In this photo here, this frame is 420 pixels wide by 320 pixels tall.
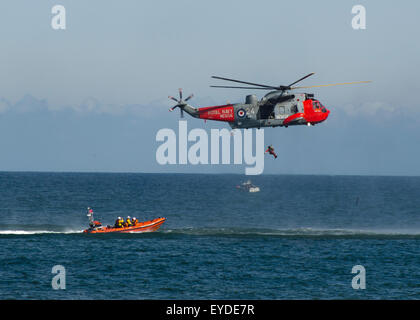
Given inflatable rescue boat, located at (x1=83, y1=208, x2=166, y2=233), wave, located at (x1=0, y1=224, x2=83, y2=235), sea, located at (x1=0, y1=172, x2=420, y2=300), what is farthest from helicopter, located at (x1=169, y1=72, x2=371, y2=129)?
wave, located at (x1=0, y1=224, x2=83, y2=235)

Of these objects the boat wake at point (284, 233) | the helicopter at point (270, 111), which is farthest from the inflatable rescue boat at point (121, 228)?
the helicopter at point (270, 111)

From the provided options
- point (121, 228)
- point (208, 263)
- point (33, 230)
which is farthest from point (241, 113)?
point (33, 230)

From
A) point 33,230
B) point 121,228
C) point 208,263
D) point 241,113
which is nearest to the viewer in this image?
point 241,113

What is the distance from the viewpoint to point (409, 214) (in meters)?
143

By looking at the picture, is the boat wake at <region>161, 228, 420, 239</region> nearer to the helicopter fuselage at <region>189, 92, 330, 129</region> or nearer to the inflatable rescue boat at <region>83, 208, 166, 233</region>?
the inflatable rescue boat at <region>83, 208, 166, 233</region>

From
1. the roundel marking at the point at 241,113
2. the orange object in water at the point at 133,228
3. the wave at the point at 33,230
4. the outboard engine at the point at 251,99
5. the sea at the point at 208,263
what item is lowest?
the sea at the point at 208,263

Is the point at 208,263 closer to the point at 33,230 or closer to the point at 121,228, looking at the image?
the point at 121,228

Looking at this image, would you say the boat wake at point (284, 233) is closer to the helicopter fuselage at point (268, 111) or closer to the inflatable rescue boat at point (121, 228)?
the inflatable rescue boat at point (121, 228)

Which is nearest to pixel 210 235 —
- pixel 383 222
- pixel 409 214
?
pixel 383 222

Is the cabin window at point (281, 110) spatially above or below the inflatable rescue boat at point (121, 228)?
above

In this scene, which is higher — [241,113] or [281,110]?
[281,110]
